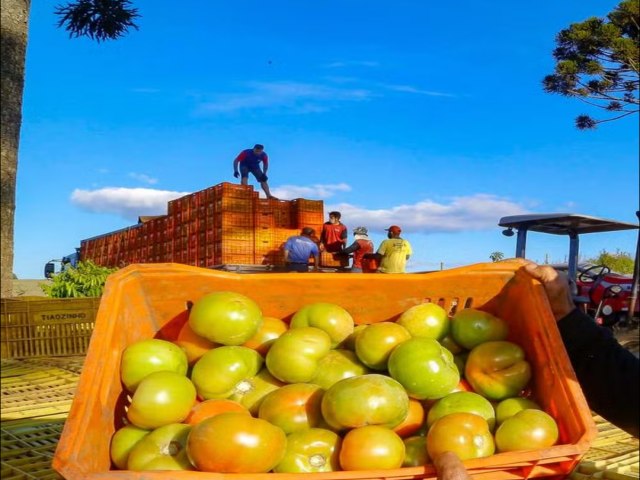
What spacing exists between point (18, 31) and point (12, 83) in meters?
0.76

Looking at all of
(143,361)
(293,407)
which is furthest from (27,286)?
(293,407)

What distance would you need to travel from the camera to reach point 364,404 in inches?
65.7

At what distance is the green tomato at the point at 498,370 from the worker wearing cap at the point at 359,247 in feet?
30.4

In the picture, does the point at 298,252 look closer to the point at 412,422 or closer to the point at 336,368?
the point at 336,368

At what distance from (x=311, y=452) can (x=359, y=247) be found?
9.84 meters

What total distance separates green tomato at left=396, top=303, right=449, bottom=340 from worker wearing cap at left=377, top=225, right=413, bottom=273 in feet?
25.7

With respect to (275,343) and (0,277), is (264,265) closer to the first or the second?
(0,277)

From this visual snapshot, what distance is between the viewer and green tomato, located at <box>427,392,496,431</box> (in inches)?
71.8

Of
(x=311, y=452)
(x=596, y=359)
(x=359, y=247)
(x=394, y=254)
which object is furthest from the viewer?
(x=359, y=247)

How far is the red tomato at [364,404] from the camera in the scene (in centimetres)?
167

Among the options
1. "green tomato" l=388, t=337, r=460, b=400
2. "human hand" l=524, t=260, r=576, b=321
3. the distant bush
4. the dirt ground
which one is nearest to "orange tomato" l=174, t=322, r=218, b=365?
"green tomato" l=388, t=337, r=460, b=400

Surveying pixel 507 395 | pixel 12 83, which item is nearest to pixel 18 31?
pixel 12 83

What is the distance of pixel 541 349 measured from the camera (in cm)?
194

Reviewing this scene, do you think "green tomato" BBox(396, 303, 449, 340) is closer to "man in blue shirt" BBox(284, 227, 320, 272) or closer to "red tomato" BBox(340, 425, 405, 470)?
"red tomato" BBox(340, 425, 405, 470)
